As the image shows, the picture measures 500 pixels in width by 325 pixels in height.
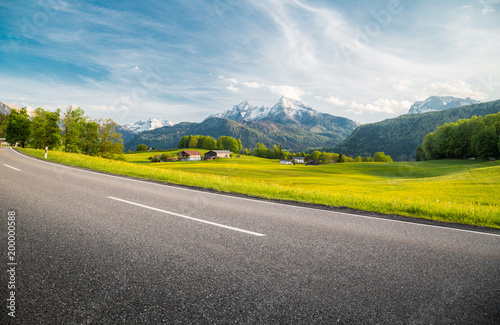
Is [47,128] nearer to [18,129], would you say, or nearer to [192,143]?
Answer: [18,129]

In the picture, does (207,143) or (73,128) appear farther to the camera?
(207,143)

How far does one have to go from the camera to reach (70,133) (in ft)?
187

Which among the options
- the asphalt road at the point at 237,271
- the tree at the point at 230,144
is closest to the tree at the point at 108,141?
the asphalt road at the point at 237,271

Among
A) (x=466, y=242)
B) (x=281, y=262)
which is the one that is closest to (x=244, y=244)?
(x=281, y=262)

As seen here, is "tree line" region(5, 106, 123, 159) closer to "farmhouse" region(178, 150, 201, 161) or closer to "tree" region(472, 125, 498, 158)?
"farmhouse" region(178, 150, 201, 161)

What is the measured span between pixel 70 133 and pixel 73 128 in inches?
58.6

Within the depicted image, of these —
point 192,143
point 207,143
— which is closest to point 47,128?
point 192,143

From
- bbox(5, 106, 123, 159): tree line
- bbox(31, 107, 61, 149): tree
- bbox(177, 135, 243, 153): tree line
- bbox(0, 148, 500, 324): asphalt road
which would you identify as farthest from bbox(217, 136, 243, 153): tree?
bbox(0, 148, 500, 324): asphalt road

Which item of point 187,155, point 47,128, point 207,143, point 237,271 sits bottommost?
point 237,271

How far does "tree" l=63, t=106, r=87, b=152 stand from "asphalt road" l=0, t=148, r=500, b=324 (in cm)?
6226

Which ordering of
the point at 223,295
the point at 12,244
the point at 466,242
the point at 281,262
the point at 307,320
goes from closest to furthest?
the point at 307,320
the point at 223,295
the point at 281,262
the point at 12,244
the point at 466,242

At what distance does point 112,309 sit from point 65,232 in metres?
3.26

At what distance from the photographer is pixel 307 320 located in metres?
2.50

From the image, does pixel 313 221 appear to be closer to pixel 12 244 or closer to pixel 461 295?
pixel 461 295
